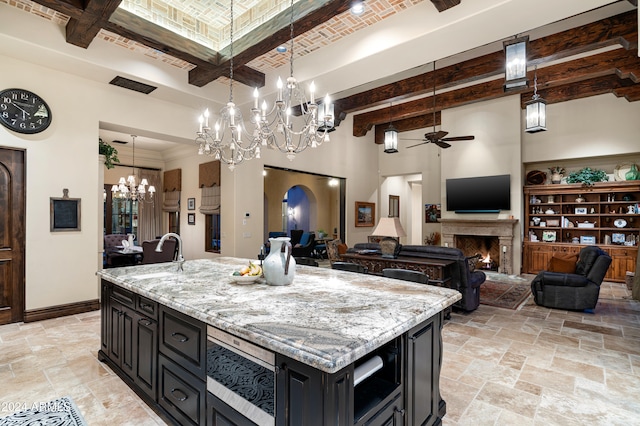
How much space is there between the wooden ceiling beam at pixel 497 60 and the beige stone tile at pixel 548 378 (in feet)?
14.0

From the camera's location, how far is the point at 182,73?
5.01 m

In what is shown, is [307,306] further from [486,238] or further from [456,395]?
[486,238]

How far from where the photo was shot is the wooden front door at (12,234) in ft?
13.2

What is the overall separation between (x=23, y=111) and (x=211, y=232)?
405 centimetres

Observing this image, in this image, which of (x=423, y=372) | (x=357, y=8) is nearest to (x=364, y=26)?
(x=357, y=8)

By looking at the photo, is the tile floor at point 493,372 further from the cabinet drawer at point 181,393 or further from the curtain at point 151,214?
the curtain at point 151,214

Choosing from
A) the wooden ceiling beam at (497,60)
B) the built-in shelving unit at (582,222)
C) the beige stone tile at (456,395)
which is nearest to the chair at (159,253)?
the wooden ceiling beam at (497,60)

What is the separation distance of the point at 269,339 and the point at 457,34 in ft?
11.8

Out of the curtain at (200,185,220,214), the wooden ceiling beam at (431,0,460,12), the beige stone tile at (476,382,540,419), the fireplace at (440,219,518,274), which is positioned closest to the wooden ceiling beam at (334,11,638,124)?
the wooden ceiling beam at (431,0,460,12)

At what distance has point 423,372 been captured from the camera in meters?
1.87

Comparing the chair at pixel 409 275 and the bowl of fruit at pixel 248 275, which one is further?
the chair at pixel 409 275

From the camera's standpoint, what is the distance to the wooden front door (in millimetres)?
4020

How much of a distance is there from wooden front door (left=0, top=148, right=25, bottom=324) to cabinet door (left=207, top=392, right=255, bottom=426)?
4004 millimetres

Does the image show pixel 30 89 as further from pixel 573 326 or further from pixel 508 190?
pixel 508 190
